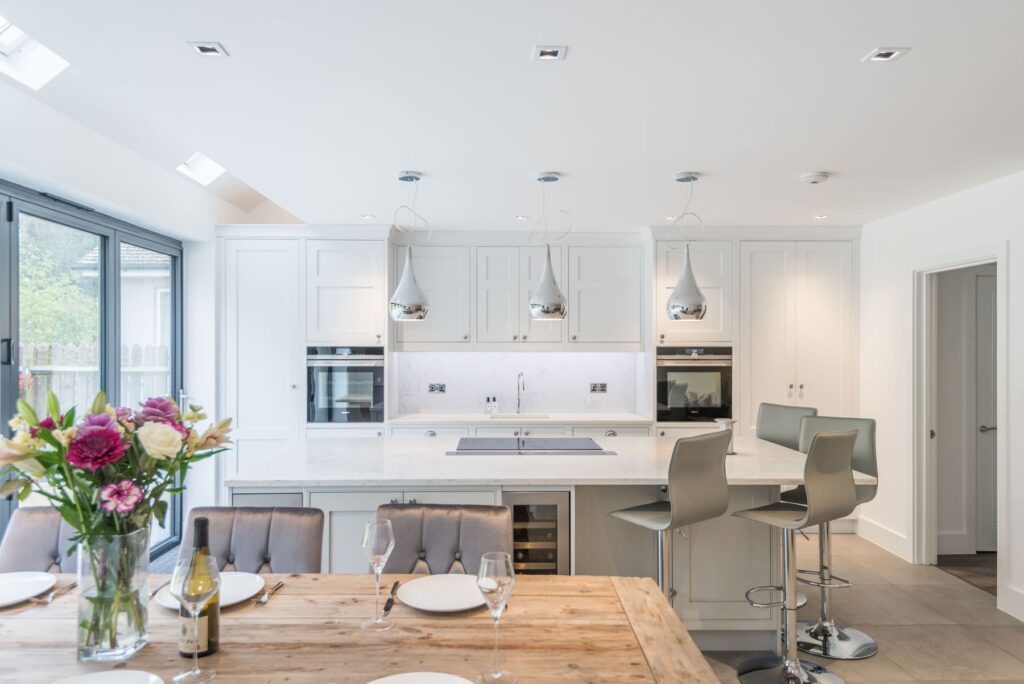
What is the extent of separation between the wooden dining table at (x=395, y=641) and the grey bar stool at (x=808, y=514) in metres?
1.24

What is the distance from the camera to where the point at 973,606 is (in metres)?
3.61

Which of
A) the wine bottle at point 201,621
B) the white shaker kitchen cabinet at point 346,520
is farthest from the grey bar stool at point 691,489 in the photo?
the wine bottle at point 201,621

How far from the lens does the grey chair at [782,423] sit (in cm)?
378

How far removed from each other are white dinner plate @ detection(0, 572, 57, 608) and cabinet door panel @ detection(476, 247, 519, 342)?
3.76 m

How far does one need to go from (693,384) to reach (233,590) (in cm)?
412

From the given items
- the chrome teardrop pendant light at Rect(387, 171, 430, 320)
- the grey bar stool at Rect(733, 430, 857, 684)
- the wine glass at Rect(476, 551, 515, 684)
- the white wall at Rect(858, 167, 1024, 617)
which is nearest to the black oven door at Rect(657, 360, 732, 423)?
the white wall at Rect(858, 167, 1024, 617)

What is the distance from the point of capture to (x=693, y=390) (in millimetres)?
5090

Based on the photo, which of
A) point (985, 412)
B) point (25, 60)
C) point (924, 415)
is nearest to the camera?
point (25, 60)

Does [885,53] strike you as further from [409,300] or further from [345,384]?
[345,384]

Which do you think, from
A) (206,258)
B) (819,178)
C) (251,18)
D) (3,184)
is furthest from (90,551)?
(206,258)

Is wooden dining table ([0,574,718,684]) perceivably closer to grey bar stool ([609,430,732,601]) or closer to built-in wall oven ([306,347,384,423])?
grey bar stool ([609,430,732,601])

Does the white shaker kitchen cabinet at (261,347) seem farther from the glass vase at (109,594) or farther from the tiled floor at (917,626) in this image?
the glass vase at (109,594)

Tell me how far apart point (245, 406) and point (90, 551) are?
3.90m

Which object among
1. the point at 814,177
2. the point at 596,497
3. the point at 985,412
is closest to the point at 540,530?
the point at 596,497
